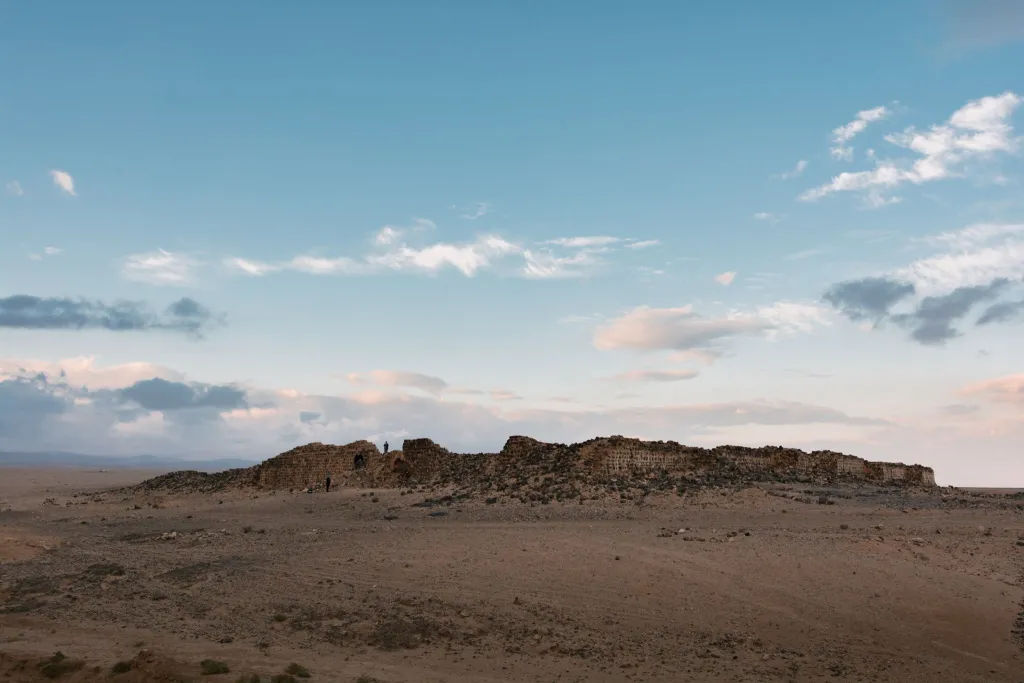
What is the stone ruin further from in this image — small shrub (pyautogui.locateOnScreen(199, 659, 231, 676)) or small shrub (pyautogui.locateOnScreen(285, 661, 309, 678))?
small shrub (pyautogui.locateOnScreen(199, 659, 231, 676))

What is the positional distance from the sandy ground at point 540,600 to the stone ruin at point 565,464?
7.50 m

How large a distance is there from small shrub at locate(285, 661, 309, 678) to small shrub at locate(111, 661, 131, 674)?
2287 millimetres

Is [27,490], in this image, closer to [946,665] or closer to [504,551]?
[504,551]

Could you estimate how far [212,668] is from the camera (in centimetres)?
1068

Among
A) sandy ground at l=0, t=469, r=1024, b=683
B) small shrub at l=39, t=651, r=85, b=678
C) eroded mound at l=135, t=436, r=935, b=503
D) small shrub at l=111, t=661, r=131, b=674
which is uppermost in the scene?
eroded mound at l=135, t=436, r=935, b=503

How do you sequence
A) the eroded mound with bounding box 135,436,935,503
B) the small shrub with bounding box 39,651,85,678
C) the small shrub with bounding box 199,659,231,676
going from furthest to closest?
the eroded mound with bounding box 135,436,935,503 < the small shrub with bounding box 39,651,85,678 < the small shrub with bounding box 199,659,231,676

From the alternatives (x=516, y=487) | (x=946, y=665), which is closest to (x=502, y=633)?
(x=946, y=665)

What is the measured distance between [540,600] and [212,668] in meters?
5.98

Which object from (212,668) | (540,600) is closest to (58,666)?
(212,668)

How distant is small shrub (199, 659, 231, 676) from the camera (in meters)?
10.6

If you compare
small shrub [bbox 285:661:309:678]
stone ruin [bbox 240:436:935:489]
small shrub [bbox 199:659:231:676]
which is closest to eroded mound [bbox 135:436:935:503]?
stone ruin [bbox 240:436:935:489]

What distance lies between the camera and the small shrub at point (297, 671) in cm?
1064

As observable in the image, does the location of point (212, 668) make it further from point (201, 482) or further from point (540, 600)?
point (201, 482)

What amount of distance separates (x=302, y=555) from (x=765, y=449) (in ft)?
75.2
